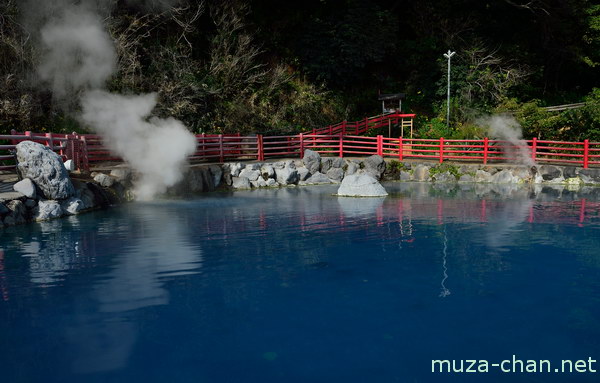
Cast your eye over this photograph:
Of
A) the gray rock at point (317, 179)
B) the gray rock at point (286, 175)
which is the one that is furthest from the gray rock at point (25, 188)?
the gray rock at point (317, 179)

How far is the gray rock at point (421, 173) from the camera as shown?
23.6 m

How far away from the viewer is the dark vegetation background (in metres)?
26.9

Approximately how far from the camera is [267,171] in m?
22.5

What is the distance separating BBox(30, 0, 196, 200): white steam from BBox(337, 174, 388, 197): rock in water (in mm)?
6449

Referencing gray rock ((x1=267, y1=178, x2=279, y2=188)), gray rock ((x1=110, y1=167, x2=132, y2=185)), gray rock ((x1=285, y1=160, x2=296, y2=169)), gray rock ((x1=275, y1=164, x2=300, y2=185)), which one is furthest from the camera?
gray rock ((x1=285, y1=160, x2=296, y2=169))

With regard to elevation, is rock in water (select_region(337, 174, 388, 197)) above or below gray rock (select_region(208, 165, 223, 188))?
below

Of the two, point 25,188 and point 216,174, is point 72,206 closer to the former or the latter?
point 25,188

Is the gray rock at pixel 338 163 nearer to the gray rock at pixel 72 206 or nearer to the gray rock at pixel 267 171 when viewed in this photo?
the gray rock at pixel 267 171

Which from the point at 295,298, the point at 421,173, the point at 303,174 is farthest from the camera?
the point at 421,173

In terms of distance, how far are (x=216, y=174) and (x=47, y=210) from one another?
789 centimetres

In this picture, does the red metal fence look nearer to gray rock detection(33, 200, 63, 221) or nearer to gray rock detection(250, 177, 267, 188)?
gray rock detection(250, 177, 267, 188)

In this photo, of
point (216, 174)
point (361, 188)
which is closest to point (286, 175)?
point (216, 174)

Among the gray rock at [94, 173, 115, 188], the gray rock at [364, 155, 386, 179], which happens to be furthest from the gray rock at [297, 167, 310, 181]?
the gray rock at [94, 173, 115, 188]

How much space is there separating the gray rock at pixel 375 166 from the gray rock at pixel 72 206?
12.2 m
